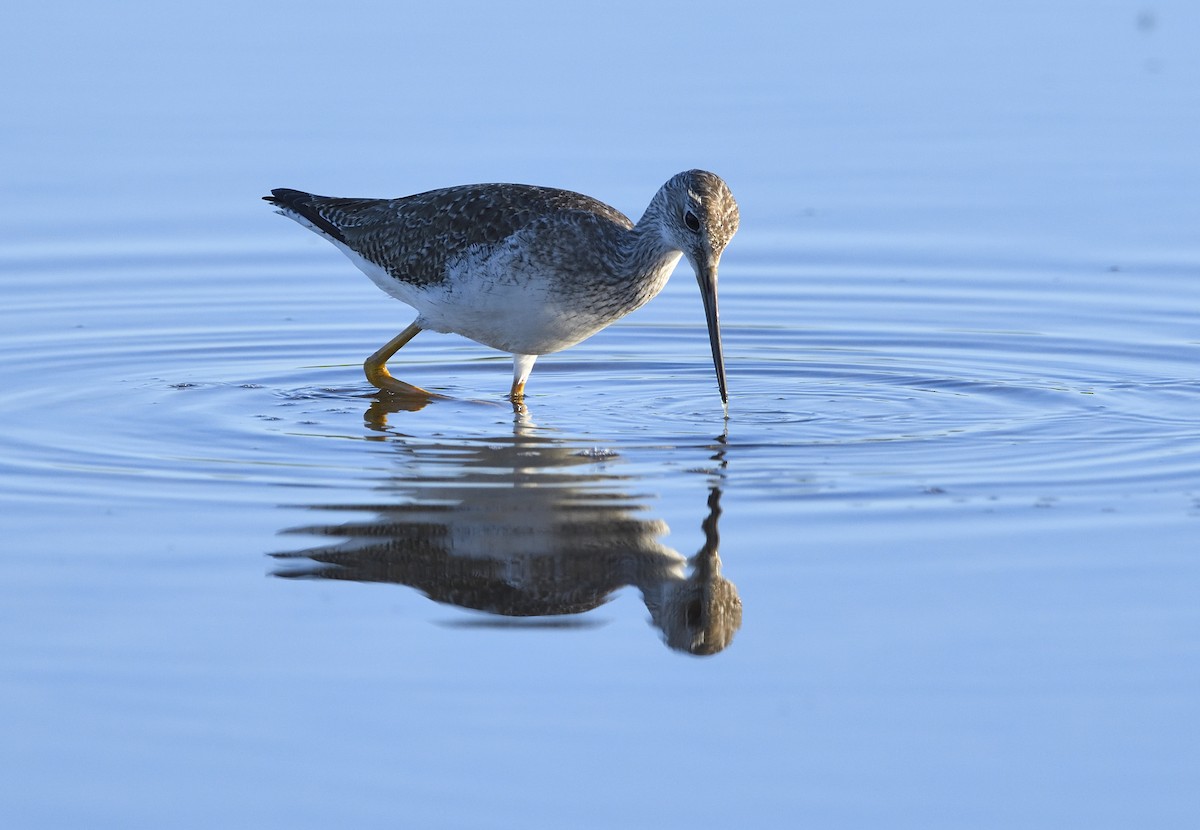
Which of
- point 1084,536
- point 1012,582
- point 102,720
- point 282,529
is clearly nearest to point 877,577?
point 1012,582

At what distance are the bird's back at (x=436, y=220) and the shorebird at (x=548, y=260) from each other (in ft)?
0.03

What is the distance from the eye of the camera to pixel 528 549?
8.07m

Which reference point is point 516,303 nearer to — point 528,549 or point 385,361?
point 385,361

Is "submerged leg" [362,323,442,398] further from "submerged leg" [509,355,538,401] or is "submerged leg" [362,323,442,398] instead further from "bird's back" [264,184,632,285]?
"submerged leg" [509,355,538,401]

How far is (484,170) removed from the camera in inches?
597

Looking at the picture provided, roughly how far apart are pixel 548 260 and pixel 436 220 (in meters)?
1.23

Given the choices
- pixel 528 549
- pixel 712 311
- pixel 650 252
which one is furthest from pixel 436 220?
pixel 528 549

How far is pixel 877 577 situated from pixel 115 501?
11.9ft

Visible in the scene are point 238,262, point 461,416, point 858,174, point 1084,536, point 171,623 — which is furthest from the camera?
point 858,174

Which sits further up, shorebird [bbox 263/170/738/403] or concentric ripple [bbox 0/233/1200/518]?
shorebird [bbox 263/170/738/403]

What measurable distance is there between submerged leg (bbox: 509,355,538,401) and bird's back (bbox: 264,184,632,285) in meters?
0.72

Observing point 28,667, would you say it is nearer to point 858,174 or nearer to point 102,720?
point 102,720

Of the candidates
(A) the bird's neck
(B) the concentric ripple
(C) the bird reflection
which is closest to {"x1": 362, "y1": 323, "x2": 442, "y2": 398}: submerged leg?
(B) the concentric ripple

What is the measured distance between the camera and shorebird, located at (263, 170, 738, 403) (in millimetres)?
10312
